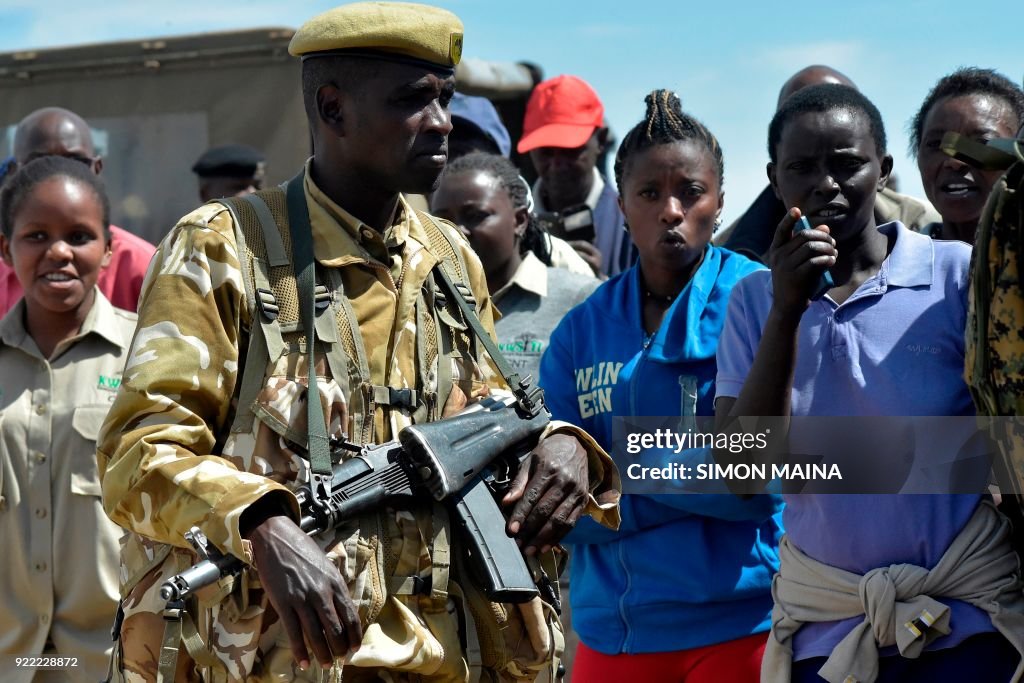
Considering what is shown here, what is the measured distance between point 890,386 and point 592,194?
3819 millimetres

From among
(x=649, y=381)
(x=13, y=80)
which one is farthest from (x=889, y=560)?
(x=13, y=80)

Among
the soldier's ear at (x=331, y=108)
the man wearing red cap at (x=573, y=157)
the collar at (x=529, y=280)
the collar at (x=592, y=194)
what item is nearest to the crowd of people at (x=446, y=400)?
the soldier's ear at (x=331, y=108)

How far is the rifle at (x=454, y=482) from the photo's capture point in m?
2.99

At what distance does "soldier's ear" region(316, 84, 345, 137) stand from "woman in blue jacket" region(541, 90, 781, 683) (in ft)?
4.93

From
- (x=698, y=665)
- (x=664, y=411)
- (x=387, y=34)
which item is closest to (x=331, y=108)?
(x=387, y=34)

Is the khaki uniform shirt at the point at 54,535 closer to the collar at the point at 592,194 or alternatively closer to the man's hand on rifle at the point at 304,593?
the man's hand on rifle at the point at 304,593

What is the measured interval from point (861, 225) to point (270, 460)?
1832mm

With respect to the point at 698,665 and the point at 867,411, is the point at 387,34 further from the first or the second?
the point at 698,665

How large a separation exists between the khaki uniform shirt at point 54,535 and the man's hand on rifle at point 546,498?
7.32 feet

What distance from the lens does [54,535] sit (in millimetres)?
4902

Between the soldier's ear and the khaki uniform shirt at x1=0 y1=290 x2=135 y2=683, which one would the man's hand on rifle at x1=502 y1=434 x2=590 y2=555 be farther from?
the khaki uniform shirt at x1=0 y1=290 x2=135 y2=683

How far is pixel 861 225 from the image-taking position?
393cm

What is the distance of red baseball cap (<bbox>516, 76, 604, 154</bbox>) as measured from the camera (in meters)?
7.23

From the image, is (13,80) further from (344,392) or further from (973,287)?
(973,287)
